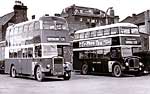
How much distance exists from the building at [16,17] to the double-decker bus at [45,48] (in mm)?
21927

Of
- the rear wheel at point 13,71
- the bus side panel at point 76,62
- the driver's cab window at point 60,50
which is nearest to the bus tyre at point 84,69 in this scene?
the bus side panel at point 76,62

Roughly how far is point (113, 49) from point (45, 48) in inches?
266

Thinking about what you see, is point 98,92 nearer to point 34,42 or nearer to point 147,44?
point 34,42

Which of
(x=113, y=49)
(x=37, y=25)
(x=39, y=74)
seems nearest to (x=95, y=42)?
(x=113, y=49)

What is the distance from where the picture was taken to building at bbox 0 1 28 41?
156 ft

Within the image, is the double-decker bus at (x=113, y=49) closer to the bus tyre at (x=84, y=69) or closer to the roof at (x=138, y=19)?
the bus tyre at (x=84, y=69)

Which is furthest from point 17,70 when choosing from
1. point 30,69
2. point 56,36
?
point 56,36

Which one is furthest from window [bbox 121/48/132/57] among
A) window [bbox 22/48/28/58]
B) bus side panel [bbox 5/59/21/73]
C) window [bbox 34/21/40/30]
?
bus side panel [bbox 5/59/21/73]

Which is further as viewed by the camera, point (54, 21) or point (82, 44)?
point (82, 44)

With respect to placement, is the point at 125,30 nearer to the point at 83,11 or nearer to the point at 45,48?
the point at 45,48

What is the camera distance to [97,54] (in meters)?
28.3

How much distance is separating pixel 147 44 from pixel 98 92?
30.8 m

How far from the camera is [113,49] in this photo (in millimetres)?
26125

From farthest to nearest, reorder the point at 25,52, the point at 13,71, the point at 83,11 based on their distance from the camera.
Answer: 1. the point at 83,11
2. the point at 13,71
3. the point at 25,52
